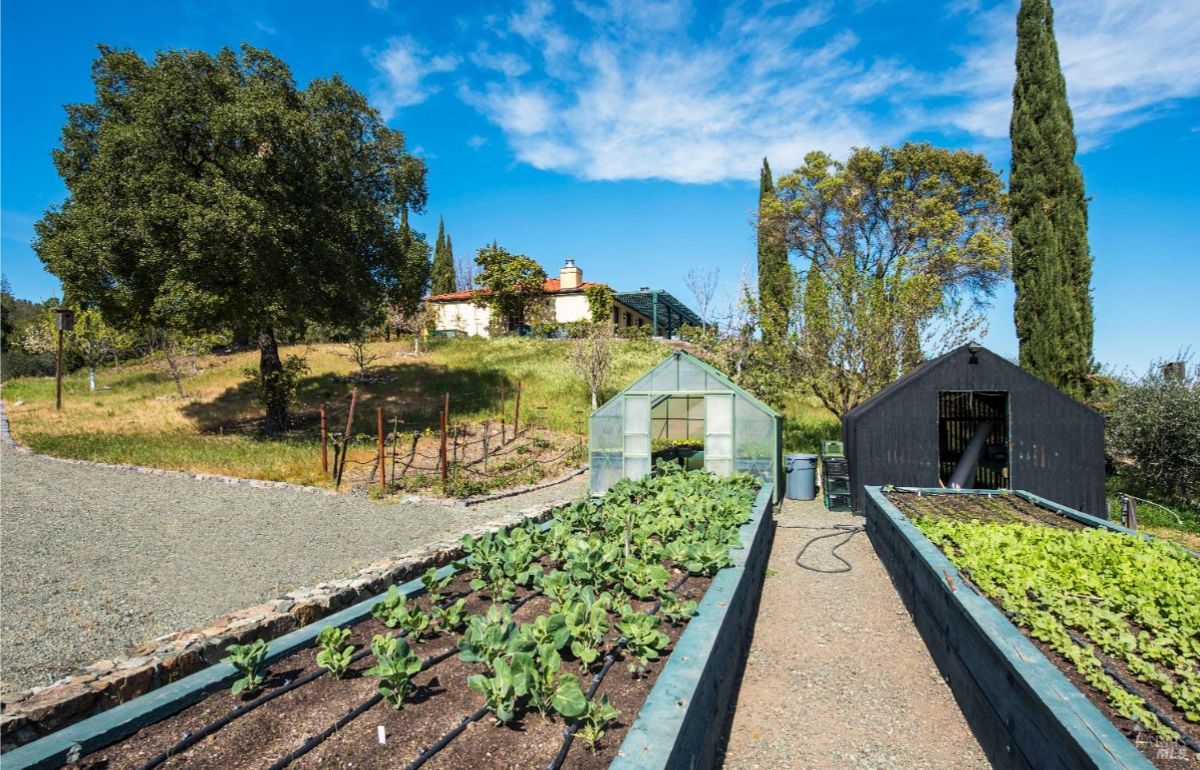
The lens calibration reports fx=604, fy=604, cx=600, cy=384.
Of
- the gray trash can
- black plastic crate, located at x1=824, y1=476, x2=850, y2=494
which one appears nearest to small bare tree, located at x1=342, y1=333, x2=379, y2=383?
the gray trash can

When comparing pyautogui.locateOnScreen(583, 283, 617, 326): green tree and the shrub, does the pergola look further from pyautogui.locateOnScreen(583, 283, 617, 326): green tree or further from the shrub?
the shrub

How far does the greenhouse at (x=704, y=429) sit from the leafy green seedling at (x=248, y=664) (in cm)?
1003

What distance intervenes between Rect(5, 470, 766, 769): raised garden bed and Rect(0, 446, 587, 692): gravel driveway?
9.53 feet

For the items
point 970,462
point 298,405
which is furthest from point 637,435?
point 298,405

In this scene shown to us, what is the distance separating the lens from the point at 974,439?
13.5 metres

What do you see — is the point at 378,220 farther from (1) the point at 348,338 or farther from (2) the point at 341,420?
(1) the point at 348,338

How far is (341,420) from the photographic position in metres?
22.4

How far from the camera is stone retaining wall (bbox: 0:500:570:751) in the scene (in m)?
3.45

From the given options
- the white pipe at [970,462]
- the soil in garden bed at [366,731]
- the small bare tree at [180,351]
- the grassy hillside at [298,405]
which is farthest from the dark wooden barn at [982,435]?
the small bare tree at [180,351]

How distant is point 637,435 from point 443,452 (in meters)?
4.42

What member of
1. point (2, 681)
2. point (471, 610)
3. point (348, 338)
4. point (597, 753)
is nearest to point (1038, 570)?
point (597, 753)

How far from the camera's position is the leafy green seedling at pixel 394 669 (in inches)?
128

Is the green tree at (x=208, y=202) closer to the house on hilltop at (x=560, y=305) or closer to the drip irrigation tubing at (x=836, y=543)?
the drip irrigation tubing at (x=836, y=543)

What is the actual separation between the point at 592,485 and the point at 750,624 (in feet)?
24.8
